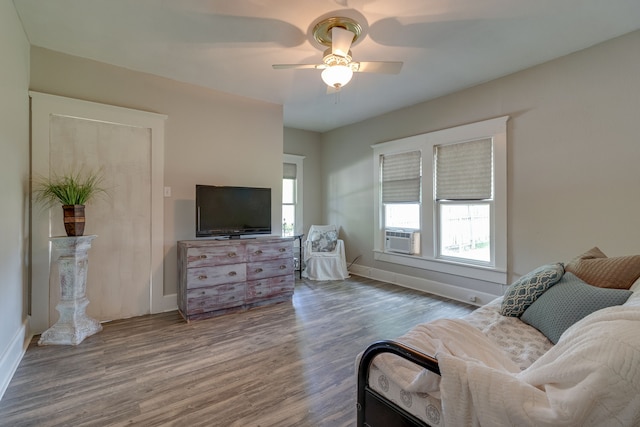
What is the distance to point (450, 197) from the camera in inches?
158

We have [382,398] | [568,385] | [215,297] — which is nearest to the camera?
[568,385]

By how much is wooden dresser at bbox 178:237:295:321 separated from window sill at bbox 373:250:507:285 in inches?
71.0

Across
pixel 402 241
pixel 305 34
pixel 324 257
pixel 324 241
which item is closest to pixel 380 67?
A: pixel 305 34

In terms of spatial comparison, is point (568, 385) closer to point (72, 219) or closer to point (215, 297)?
point (215, 297)

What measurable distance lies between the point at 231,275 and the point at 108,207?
1482 millimetres

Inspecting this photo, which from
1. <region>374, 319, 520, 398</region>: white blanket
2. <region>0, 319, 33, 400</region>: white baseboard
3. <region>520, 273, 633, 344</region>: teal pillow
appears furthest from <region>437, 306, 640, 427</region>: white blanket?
<region>0, 319, 33, 400</region>: white baseboard

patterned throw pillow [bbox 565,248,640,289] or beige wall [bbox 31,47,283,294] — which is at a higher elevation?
beige wall [bbox 31,47,283,294]

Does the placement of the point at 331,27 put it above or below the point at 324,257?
above

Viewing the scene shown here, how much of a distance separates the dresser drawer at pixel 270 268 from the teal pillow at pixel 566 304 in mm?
2604

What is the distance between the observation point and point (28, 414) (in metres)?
1.74

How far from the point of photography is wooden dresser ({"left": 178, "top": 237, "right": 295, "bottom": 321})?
316cm

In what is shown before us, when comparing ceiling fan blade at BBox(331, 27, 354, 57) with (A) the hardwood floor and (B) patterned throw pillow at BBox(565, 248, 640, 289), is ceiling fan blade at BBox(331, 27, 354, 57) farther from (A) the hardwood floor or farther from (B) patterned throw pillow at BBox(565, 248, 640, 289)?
(A) the hardwood floor

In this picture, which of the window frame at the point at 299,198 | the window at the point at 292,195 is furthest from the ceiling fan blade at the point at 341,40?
the window frame at the point at 299,198

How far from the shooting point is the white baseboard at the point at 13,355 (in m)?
1.97
